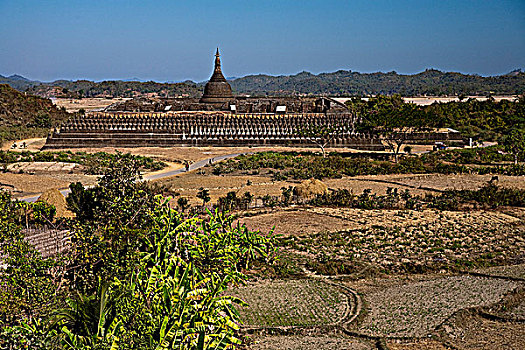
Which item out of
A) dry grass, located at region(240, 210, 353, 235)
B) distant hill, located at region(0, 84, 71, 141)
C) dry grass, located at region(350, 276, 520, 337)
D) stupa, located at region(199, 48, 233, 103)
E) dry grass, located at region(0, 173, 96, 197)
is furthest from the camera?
stupa, located at region(199, 48, 233, 103)

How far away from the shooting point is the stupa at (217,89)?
195ft

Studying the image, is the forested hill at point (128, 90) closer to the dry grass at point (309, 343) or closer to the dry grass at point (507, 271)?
the dry grass at point (507, 271)

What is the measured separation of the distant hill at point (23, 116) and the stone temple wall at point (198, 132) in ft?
24.4

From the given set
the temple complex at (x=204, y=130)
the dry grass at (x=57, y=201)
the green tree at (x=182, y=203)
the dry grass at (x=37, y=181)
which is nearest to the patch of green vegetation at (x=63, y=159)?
the dry grass at (x=37, y=181)

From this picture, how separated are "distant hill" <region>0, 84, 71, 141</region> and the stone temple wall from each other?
7433 millimetres

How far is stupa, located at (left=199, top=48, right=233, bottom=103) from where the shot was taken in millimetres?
59469

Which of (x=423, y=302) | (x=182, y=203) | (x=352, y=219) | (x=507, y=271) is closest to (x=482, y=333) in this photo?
(x=423, y=302)

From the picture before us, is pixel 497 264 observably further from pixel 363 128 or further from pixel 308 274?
pixel 363 128

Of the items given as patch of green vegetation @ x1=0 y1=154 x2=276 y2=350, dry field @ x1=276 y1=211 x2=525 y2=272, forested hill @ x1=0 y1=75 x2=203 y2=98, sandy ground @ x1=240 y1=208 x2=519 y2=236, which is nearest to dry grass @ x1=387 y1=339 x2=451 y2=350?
patch of green vegetation @ x1=0 y1=154 x2=276 y2=350

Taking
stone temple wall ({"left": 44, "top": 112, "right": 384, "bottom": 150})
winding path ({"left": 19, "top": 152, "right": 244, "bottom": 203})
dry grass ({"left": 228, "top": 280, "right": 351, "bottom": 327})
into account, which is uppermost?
stone temple wall ({"left": 44, "top": 112, "right": 384, "bottom": 150})

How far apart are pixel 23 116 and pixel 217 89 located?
956 inches

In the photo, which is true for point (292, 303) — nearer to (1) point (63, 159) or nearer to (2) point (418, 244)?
(2) point (418, 244)

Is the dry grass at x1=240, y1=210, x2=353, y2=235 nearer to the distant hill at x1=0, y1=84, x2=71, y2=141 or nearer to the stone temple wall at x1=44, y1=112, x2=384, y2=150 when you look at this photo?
the stone temple wall at x1=44, y1=112, x2=384, y2=150

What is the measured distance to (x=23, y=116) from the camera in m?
64.8
